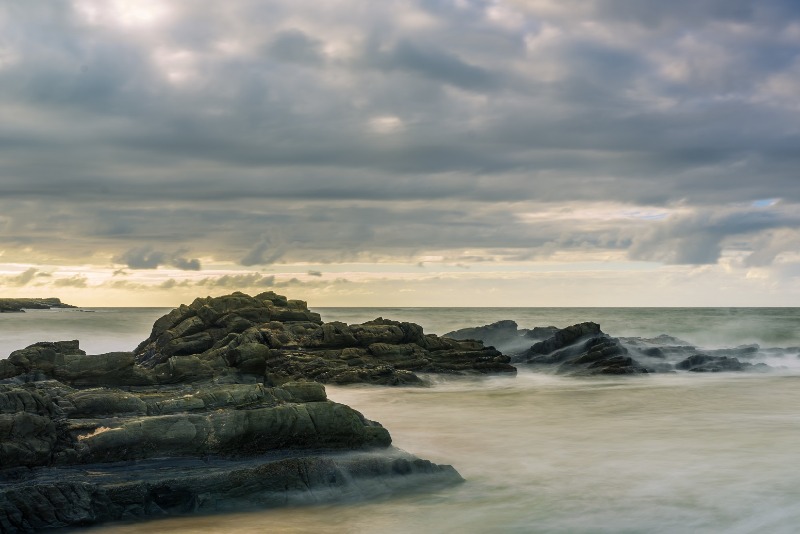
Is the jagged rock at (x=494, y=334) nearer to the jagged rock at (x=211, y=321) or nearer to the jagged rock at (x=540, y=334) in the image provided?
the jagged rock at (x=540, y=334)

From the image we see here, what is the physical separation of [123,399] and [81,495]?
289 cm

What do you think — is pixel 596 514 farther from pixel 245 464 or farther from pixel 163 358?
pixel 163 358

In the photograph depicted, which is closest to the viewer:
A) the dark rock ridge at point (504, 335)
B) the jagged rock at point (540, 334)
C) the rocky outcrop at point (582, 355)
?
the rocky outcrop at point (582, 355)

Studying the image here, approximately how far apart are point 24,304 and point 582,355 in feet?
481

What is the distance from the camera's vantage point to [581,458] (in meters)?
16.4

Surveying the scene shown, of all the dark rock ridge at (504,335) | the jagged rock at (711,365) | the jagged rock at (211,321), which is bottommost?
the jagged rock at (711,365)

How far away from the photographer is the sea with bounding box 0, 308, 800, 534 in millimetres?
11836

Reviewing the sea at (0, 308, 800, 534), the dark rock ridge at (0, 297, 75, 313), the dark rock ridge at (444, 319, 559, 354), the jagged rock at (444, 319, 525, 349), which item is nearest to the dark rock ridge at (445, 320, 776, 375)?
the dark rock ridge at (444, 319, 559, 354)

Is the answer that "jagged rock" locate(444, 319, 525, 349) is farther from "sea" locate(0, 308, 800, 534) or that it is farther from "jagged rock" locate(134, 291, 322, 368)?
"sea" locate(0, 308, 800, 534)

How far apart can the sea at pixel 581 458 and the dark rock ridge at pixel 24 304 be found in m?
114

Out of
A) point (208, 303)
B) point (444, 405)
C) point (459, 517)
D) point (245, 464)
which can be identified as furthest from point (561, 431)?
point (208, 303)

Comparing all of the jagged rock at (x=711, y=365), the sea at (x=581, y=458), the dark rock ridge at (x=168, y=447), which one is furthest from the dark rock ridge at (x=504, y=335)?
the dark rock ridge at (x=168, y=447)

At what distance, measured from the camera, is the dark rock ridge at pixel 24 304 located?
411ft

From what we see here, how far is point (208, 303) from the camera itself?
112ft
